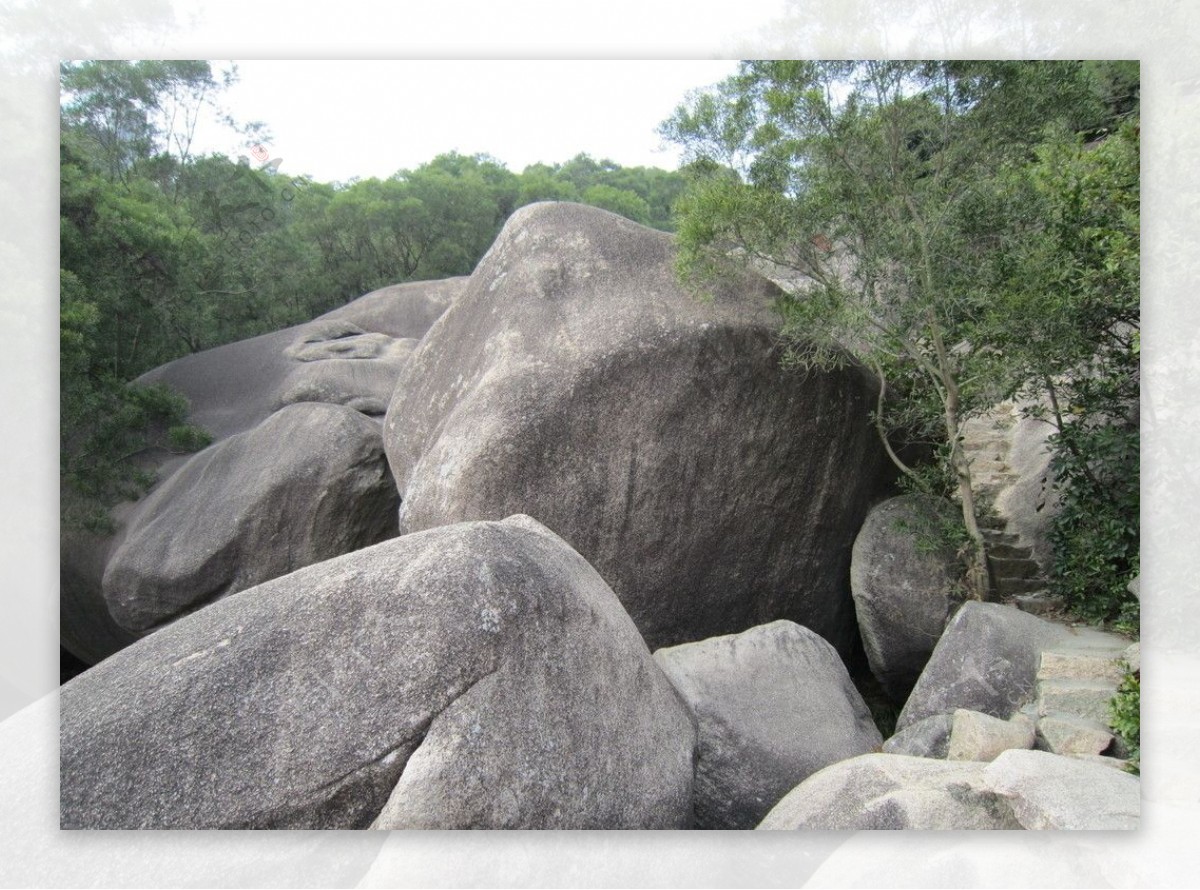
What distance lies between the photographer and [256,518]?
30.8ft

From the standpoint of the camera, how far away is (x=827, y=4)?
20.9 ft

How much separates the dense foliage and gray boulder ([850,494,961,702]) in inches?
11.5

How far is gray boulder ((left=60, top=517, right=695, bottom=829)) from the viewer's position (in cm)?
396

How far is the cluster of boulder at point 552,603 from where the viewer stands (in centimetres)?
402

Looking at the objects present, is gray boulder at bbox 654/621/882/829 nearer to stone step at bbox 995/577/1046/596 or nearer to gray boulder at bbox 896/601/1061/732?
gray boulder at bbox 896/601/1061/732

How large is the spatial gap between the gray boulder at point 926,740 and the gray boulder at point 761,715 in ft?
0.51

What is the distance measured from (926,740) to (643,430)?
276cm

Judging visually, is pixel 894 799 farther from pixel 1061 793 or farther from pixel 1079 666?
pixel 1079 666

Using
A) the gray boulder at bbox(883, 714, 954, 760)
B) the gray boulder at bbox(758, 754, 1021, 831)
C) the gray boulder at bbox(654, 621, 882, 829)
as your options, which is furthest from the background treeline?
the gray boulder at bbox(758, 754, 1021, 831)

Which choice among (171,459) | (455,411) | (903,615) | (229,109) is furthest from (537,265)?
(171,459)

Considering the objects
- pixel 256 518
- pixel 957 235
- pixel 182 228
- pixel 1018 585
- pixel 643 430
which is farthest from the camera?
pixel 182 228

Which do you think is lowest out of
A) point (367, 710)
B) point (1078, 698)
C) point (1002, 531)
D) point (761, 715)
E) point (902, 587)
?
point (761, 715)

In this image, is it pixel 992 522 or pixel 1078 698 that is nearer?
pixel 1078 698

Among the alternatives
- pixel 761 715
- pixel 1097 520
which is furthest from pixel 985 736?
pixel 1097 520
